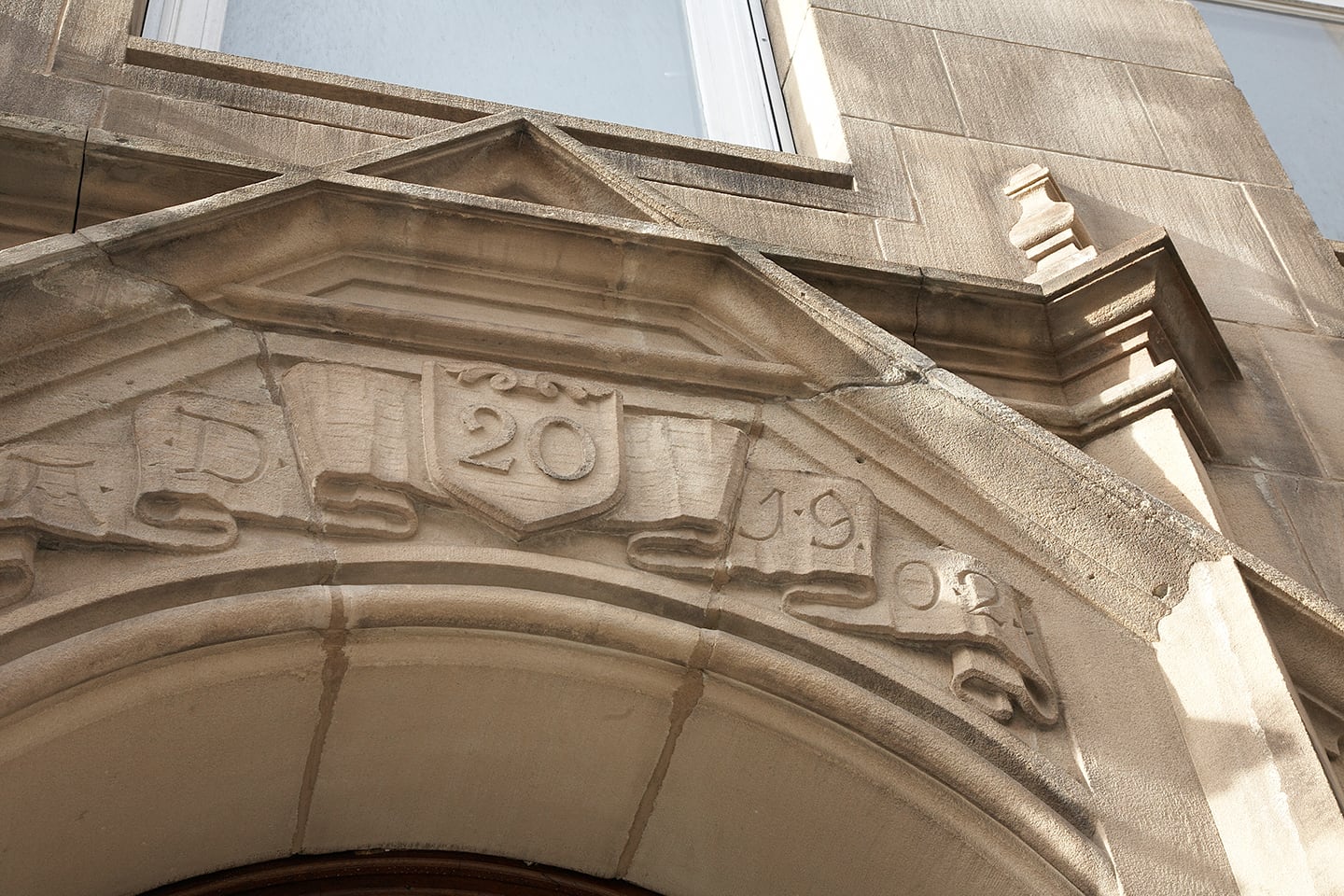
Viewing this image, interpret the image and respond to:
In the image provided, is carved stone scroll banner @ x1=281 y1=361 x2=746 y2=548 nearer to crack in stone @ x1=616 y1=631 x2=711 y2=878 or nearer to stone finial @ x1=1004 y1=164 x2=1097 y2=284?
crack in stone @ x1=616 y1=631 x2=711 y2=878

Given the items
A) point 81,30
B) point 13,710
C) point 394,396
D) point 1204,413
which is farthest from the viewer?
point 81,30

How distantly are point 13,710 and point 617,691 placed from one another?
36.6 inches

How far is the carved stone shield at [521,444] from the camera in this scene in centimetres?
244

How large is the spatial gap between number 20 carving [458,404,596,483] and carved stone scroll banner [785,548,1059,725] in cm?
43

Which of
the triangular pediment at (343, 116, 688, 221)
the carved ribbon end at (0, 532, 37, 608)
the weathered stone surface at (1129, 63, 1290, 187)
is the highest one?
the weathered stone surface at (1129, 63, 1290, 187)

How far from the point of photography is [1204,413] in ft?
11.0

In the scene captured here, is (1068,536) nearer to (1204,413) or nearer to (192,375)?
(1204,413)

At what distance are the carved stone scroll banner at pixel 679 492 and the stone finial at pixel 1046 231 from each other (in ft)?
4.06

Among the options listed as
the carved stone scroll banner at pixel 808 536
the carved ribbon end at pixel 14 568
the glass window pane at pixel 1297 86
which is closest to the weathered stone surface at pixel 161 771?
the carved ribbon end at pixel 14 568

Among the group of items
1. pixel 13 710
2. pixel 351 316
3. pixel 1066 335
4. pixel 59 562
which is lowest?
pixel 13 710

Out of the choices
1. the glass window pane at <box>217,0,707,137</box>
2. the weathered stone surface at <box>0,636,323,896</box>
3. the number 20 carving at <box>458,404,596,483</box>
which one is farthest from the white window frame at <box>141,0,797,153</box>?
the weathered stone surface at <box>0,636,323,896</box>

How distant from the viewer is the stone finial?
144 inches

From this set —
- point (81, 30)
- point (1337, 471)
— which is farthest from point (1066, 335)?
point (81, 30)

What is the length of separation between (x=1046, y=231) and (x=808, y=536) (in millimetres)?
1523
